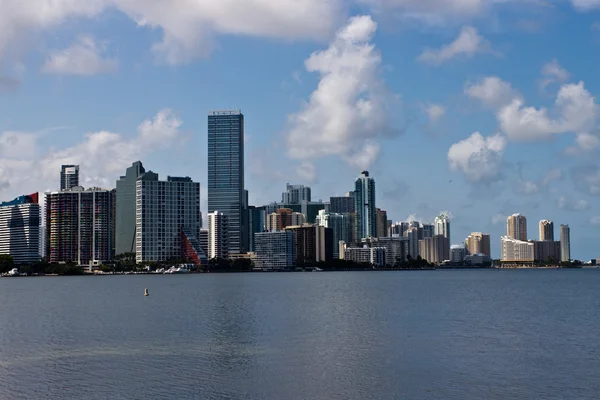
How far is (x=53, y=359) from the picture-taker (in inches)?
1991

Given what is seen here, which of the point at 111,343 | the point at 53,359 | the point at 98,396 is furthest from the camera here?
the point at 111,343

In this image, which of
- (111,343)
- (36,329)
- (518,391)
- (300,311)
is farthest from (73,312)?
(518,391)

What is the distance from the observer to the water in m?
40.4

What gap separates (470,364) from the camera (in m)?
46.7

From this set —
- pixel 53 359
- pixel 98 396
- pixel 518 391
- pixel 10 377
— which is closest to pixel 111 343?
pixel 53 359

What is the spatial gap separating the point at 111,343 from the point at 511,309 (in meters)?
49.3

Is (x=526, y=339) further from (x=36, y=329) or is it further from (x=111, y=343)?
(x=36, y=329)

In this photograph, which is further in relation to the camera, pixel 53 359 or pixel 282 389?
pixel 53 359

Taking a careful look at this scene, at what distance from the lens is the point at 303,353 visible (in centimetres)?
5141

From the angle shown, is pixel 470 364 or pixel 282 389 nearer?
pixel 282 389

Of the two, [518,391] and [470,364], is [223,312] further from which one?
[518,391]

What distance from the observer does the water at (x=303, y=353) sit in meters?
40.4

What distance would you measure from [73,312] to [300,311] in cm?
2670

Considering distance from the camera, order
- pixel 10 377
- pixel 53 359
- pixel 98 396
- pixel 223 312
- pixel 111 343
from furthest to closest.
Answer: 1. pixel 223 312
2. pixel 111 343
3. pixel 53 359
4. pixel 10 377
5. pixel 98 396
